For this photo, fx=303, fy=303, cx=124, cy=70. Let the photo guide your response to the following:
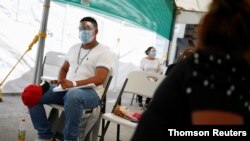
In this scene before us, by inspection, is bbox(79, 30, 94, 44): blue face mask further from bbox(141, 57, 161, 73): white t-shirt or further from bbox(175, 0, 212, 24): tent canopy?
bbox(141, 57, 161, 73): white t-shirt

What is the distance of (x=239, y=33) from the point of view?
702mm

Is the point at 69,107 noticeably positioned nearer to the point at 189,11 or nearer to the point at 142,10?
the point at 142,10

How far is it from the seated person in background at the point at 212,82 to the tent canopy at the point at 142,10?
2279mm

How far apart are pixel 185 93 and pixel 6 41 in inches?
159

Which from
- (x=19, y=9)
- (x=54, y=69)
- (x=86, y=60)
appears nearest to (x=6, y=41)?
(x=19, y=9)

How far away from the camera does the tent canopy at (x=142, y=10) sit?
3052 millimetres

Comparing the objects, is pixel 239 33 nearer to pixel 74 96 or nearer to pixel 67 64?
pixel 74 96

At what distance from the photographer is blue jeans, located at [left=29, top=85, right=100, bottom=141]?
2225 millimetres

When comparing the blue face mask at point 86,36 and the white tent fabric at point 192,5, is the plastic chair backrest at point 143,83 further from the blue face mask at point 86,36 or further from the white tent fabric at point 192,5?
the white tent fabric at point 192,5

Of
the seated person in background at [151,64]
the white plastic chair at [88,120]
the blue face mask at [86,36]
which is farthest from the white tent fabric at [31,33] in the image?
the blue face mask at [86,36]

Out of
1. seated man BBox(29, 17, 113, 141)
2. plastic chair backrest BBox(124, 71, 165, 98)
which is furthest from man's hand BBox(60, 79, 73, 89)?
plastic chair backrest BBox(124, 71, 165, 98)

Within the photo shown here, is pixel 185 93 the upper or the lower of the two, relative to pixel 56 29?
lower

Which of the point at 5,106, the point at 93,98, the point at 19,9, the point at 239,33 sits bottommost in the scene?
the point at 5,106

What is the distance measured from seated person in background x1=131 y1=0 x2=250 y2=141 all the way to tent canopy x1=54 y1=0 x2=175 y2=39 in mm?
2279
